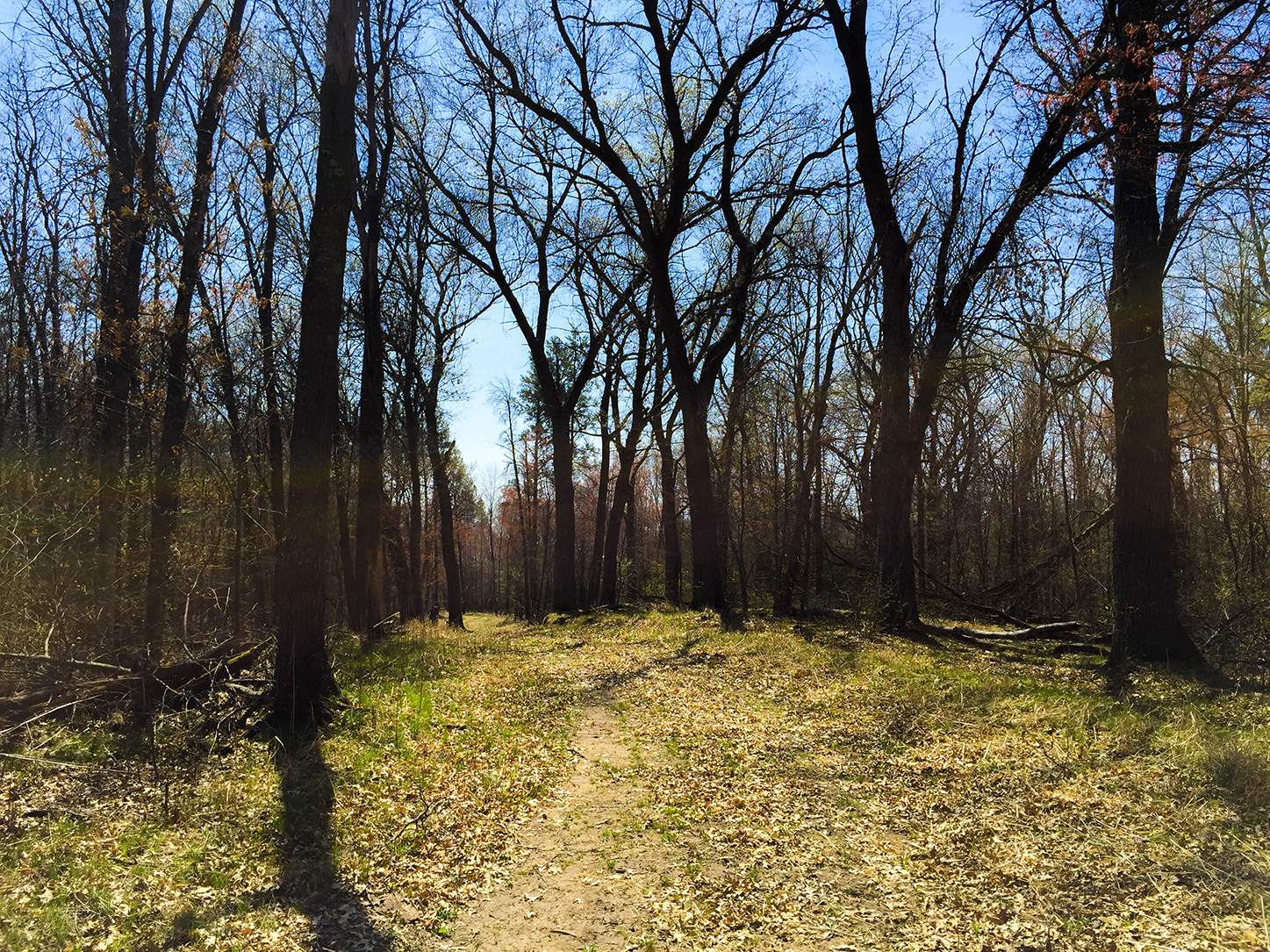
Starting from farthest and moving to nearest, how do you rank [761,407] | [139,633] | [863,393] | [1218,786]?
[863,393], [761,407], [139,633], [1218,786]

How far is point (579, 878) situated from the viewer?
4.46 metres

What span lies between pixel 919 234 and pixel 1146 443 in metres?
12.2

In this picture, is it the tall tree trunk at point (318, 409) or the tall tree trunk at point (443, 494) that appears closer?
the tall tree trunk at point (318, 409)

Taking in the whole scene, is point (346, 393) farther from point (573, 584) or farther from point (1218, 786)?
point (1218, 786)

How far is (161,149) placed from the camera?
10352mm

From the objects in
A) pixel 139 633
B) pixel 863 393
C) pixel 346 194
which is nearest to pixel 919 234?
pixel 863 393

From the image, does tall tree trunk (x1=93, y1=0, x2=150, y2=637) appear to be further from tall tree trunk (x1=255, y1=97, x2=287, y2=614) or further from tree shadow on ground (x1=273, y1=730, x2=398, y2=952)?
tree shadow on ground (x1=273, y1=730, x2=398, y2=952)

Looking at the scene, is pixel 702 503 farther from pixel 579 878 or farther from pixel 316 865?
pixel 316 865

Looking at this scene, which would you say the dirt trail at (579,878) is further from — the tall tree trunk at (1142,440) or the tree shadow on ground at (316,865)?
the tall tree trunk at (1142,440)

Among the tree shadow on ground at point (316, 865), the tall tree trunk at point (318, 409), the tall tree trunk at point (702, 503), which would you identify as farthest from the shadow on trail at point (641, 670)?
the tall tree trunk at point (702, 503)

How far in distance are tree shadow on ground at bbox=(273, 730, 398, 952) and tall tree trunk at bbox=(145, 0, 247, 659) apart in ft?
8.40

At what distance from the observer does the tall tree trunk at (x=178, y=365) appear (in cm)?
809

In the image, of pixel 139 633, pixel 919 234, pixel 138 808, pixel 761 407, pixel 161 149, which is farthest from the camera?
pixel 761 407

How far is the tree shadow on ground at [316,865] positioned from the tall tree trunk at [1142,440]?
25.4 feet
